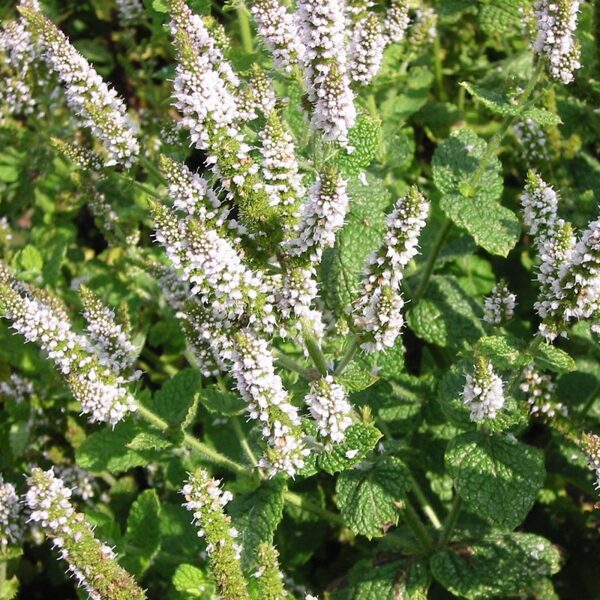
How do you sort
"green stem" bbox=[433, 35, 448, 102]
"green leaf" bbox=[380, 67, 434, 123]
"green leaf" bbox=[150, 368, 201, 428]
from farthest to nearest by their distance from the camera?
"green stem" bbox=[433, 35, 448, 102] < "green leaf" bbox=[380, 67, 434, 123] < "green leaf" bbox=[150, 368, 201, 428]

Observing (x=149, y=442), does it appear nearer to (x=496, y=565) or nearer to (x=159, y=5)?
(x=496, y=565)

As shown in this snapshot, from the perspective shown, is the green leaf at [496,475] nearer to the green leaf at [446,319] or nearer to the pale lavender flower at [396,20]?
the green leaf at [446,319]

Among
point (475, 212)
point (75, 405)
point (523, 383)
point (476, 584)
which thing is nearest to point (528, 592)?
point (476, 584)

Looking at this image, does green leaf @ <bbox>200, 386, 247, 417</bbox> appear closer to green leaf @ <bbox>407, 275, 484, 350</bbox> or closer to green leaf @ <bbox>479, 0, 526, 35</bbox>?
green leaf @ <bbox>407, 275, 484, 350</bbox>

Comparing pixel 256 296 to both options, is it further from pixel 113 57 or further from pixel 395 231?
pixel 113 57

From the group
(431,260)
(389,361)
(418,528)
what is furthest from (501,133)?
(418,528)

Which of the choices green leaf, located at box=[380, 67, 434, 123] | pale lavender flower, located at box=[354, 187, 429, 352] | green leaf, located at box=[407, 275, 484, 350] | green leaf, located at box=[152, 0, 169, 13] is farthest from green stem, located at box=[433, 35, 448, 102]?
pale lavender flower, located at box=[354, 187, 429, 352]

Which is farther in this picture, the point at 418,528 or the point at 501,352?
the point at 418,528
